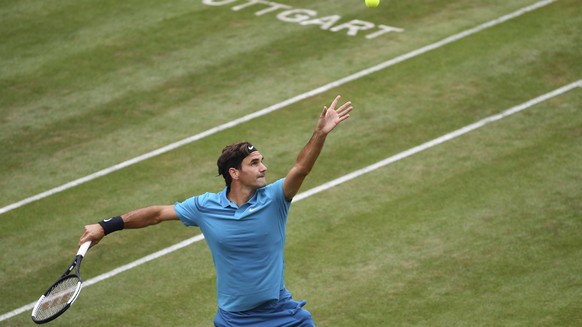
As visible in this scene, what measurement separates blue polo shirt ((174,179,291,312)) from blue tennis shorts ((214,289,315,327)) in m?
0.07

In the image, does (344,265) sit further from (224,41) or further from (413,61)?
(224,41)

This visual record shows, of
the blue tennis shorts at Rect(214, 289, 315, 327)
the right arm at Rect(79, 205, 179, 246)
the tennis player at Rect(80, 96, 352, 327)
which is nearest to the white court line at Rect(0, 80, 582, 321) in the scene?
the right arm at Rect(79, 205, 179, 246)

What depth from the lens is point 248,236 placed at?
8828mm

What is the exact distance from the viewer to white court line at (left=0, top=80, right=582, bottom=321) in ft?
41.5

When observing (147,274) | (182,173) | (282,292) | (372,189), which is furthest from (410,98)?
(282,292)

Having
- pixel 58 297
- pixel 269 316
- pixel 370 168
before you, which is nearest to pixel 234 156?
pixel 269 316

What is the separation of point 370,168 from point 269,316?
6.10m

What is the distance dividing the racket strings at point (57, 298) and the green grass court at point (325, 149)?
256 centimetres

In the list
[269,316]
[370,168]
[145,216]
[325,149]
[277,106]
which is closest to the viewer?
[269,316]

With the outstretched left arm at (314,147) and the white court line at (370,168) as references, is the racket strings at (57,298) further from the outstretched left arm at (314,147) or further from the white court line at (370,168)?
the white court line at (370,168)

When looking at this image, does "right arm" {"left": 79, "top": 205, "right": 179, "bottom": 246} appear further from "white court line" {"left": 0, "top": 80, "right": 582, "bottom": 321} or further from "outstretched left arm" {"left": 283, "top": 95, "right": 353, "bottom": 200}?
A: "white court line" {"left": 0, "top": 80, "right": 582, "bottom": 321}

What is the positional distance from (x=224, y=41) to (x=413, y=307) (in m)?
9.05

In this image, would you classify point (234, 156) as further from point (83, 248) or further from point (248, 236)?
point (83, 248)

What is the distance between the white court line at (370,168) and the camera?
12.6m
